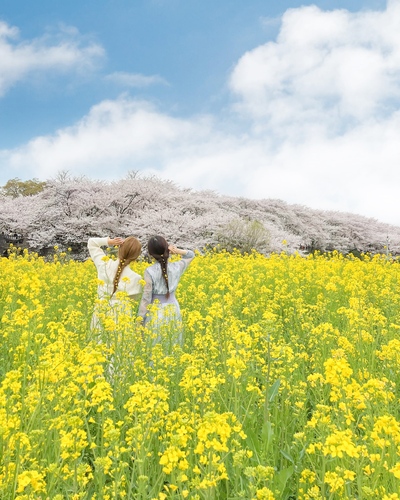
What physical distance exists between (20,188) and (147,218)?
20.8 meters

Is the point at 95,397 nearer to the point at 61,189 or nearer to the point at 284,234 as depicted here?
the point at 284,234

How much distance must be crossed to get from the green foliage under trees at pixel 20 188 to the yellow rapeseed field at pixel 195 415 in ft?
111

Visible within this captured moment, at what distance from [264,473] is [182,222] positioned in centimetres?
1932

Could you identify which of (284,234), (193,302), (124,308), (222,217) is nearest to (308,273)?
(193,302)

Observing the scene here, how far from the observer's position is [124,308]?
13.9ft

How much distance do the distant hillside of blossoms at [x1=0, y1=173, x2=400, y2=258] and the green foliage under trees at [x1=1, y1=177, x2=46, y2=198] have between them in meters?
9.19

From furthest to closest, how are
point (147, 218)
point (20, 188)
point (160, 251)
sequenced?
point (20, 188) < point (147, 218) < point (160, 251)

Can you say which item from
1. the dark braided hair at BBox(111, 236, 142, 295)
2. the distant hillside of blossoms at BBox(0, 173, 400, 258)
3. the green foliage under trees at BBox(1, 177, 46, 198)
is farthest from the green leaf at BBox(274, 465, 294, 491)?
the green foliage under trees at BBox(1, 177, 46, 198)

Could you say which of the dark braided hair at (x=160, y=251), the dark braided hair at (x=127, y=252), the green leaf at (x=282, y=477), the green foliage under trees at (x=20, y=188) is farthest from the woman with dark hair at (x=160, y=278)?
the green foliage under trees at (x=20, y=188)

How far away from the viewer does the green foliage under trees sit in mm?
37469

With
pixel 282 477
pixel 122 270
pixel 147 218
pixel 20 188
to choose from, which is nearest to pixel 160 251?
pixel 122 270

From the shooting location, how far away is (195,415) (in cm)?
237

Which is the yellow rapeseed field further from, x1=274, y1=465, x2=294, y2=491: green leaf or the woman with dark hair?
the woman with dark hair

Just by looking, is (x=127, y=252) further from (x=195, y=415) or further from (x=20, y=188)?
(x=20, y=188)
